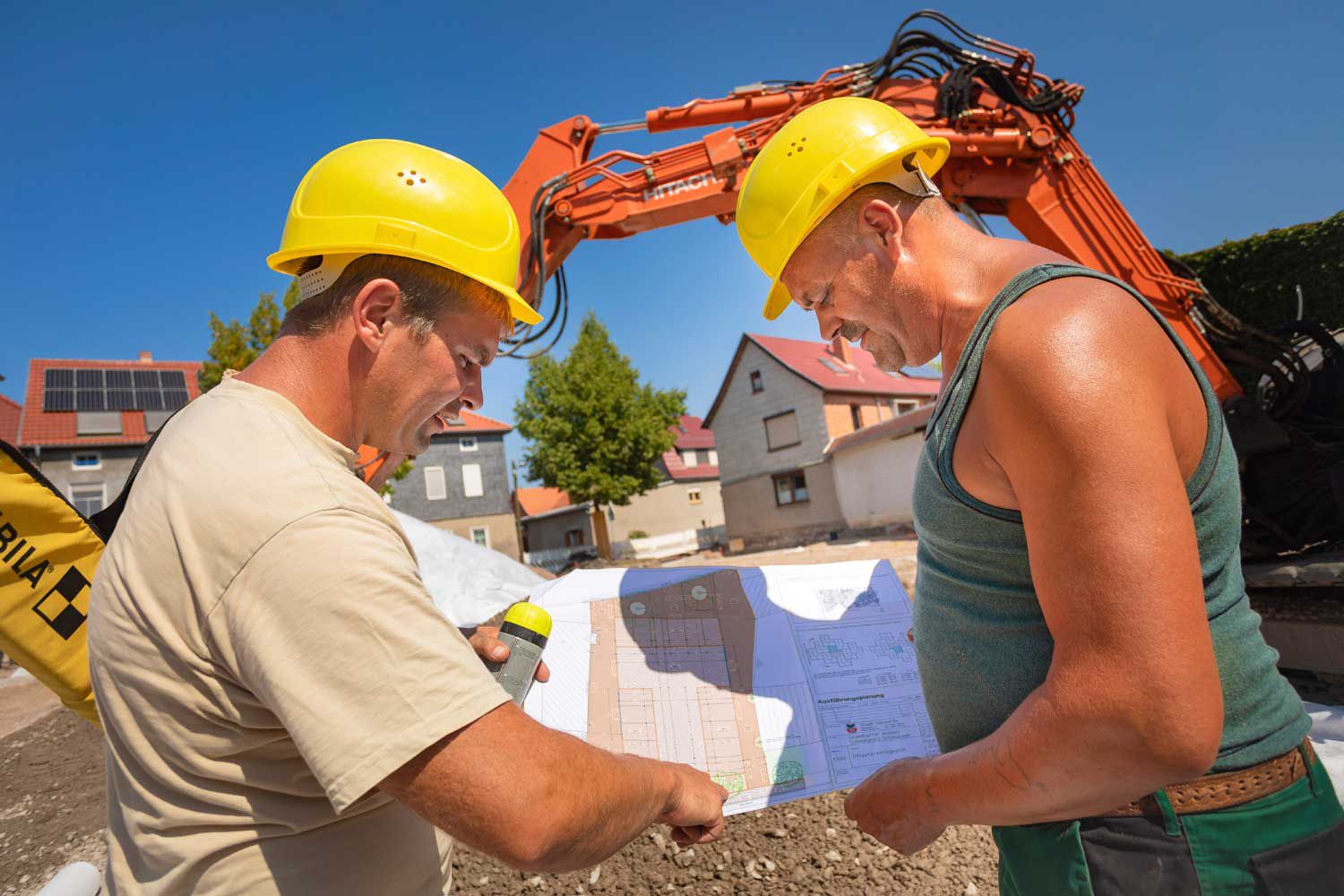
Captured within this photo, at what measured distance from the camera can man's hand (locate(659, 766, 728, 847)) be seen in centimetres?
123

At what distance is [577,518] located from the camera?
36188 millimetres

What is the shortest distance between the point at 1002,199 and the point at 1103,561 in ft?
14.9

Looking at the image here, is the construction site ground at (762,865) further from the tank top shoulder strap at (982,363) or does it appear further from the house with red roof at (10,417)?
the house with red roof at (10,417)

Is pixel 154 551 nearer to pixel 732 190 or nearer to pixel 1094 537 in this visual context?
pixel 1094 537

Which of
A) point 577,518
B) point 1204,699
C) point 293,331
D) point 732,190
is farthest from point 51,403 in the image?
point 1204,699

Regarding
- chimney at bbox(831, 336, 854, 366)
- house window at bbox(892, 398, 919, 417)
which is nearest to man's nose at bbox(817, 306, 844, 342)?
A: house window at bbox(892, 398, 919, 417)

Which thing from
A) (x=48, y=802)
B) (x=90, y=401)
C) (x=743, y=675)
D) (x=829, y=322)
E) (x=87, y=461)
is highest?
(x=90, y=401)

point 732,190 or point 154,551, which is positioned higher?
point 732,190

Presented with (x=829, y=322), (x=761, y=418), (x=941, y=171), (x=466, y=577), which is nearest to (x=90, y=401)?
(x=466, y=577)

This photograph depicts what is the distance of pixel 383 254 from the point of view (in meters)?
1.35

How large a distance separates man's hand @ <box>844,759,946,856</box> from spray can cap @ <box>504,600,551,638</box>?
0.75 metres

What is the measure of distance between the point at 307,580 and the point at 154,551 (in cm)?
28

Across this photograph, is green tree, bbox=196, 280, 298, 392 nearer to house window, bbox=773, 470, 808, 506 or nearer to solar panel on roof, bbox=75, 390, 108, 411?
solar panel on roof, bbox=75, 390, 108, 411

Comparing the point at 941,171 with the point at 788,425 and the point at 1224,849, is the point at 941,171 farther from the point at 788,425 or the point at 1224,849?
the point at 788,425
